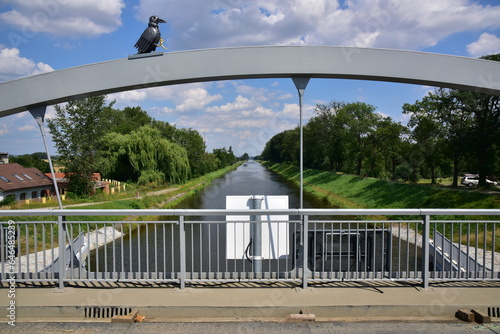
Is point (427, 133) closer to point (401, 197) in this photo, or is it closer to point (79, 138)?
point (401, 197)

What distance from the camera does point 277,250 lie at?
4.92m

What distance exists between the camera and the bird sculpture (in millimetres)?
5043

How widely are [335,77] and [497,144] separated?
20.1 meters

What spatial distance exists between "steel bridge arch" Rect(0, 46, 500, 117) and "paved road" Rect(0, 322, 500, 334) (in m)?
3.07

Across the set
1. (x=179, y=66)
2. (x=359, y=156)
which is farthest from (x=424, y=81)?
(x=359, y=156)

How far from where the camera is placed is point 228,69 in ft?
16.9

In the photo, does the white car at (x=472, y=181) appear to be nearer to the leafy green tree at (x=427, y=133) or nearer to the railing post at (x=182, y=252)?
the leafy green tree at (x=427, y=133)

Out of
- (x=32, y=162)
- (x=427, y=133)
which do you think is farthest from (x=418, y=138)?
(x=32, y=162)

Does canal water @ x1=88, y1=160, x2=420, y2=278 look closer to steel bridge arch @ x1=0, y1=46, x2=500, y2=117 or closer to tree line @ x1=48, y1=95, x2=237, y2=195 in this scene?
steel bridge arch @ x1=0, y1=46, x2=500, y2=117

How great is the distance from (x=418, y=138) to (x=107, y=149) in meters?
26.8

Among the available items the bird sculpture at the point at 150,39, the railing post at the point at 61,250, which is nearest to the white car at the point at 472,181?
the bird sculpture at the point at 150,39

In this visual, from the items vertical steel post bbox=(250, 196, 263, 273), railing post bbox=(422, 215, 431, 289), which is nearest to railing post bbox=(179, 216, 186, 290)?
vertical steel post bbox=(250, 196, 263, 273)

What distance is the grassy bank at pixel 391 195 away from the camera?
768 inches

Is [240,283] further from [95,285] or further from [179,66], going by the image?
[179,66]
